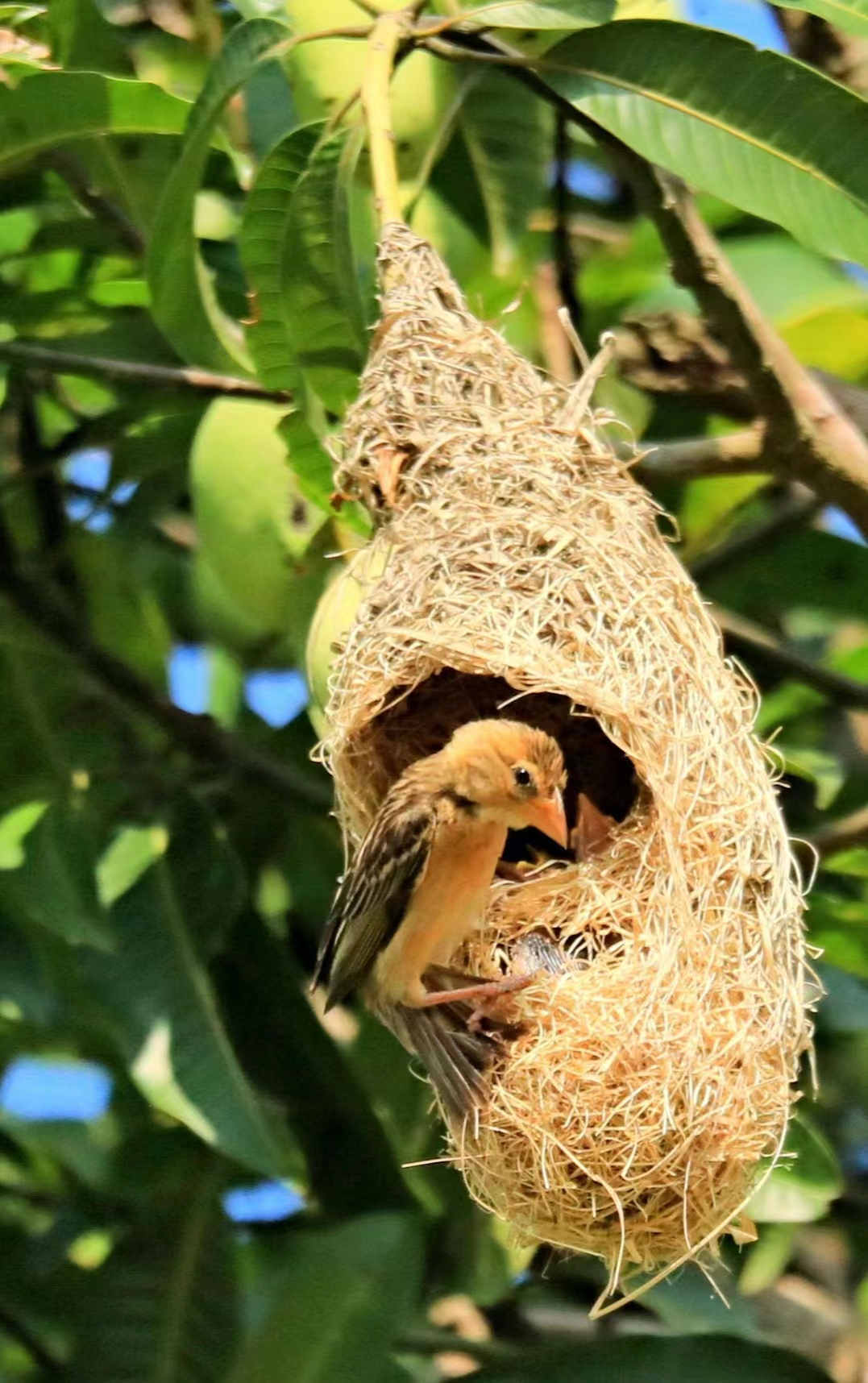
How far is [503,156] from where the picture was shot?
328 centimetres

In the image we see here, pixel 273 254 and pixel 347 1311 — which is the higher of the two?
pixel 273 254

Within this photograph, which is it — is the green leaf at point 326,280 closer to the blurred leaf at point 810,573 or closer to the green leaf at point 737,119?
the green leaf at point 737,119

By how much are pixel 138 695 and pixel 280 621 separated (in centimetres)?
50

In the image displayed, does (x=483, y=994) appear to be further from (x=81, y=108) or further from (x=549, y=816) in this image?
(x=81, y=108)

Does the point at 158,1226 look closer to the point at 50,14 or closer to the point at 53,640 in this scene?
the point at 53,640

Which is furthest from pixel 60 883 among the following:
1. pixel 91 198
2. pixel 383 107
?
pixel 383 107

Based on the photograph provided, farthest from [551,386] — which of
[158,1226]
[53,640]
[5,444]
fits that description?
[158,1226]

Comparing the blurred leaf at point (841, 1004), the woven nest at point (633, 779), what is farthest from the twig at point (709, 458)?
the blurred leaf at point (841, 1004)

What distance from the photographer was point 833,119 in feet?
8.87

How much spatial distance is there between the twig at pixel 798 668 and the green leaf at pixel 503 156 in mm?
719

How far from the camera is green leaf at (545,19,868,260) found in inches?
106

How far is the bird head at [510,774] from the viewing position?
8.80ft

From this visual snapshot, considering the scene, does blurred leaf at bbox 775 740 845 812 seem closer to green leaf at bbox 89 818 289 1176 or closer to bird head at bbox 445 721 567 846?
bird head at bbox 445 721 567 846

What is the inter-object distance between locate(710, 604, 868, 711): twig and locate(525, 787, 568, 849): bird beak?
2.31 ft
